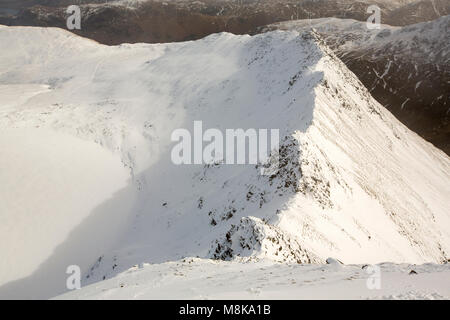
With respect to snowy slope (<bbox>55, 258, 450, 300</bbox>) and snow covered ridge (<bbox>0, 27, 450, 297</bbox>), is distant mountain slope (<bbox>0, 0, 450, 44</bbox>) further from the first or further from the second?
snowy slope (<bbox>55, 258, 450, 300</bbox>)

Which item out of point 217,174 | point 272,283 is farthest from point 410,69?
point 272,283

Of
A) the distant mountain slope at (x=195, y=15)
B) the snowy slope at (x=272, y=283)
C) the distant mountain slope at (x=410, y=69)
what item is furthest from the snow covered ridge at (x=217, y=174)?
the distant mountain slope at (x=195, y=15)

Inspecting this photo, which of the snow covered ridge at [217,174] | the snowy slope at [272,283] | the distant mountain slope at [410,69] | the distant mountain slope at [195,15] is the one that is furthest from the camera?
the distant mountain slope at [195,15]

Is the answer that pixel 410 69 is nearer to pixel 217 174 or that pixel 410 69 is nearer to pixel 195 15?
pixel 217 174

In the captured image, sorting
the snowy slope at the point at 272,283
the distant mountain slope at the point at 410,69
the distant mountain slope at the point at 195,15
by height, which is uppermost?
the distant mountain slope at the point at 195,15

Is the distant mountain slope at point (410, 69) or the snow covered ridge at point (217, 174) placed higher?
the distant mountain slope at point (410, 69)

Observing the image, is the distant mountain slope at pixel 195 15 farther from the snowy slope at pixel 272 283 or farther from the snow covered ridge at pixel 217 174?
the snowy slope at pixel 272 283

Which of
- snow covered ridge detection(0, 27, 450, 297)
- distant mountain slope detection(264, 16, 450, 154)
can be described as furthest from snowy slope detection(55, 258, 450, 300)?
distant mountain slope detection(264, 16, 450, 154)
